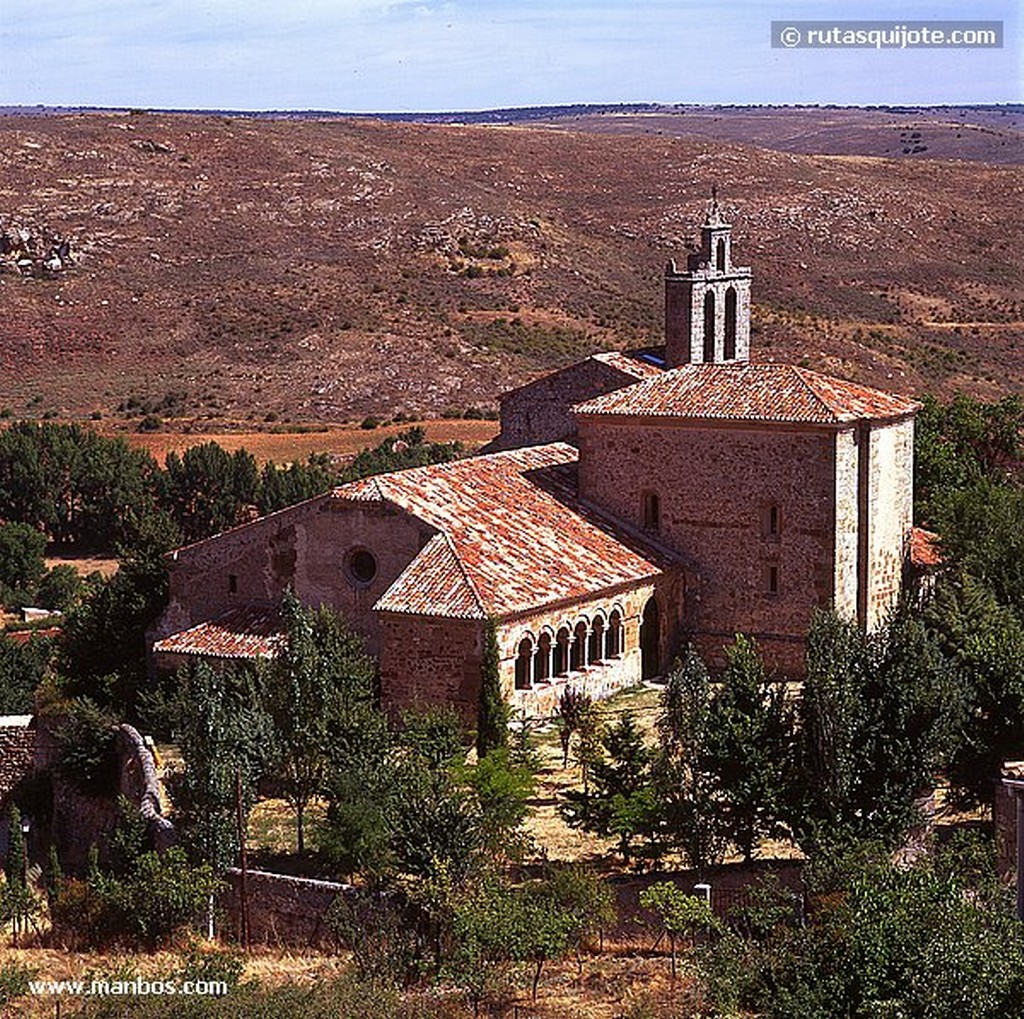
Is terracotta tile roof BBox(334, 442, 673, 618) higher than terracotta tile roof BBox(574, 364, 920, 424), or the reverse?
terracotta tile roof BBox(574, 364, 920, 424)

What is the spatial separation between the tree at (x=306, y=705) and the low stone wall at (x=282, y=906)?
2360 millimetres

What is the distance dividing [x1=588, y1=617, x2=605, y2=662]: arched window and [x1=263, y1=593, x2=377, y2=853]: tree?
6.47m

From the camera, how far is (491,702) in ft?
106

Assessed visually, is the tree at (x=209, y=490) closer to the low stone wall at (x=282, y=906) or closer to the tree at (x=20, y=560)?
the tree at (x=20, y=560)

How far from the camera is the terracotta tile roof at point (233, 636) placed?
35.0 metres

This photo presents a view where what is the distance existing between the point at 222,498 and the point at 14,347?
3013 cm

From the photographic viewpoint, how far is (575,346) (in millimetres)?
87125

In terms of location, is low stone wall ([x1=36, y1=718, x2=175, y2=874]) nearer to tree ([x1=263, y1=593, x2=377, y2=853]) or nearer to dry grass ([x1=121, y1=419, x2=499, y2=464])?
tree ([x1=263, y1=593, x2=377, y2=853])

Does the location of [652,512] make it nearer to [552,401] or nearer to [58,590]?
[552,401]

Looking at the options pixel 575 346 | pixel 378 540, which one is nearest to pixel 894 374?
pixel 575 346

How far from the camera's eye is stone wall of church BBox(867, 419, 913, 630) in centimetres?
3750

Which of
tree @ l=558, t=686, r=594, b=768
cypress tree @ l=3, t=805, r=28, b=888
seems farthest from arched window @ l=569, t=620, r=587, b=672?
cypress tree @ l=3, t=805, r=28, b=888

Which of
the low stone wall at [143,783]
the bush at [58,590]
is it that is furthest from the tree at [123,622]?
the bush at [58,590]

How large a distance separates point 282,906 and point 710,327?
20519 mm
